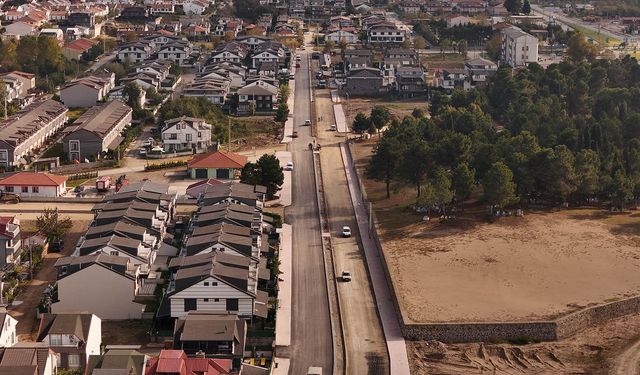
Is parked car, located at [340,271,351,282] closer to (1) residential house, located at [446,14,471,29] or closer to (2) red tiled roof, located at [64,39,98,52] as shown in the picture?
(2) red tiled roof, located at [64,39,98,52]

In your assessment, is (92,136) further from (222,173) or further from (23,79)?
(23,79)

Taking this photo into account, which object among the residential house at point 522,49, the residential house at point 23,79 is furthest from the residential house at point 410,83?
the residential house at point 23,79

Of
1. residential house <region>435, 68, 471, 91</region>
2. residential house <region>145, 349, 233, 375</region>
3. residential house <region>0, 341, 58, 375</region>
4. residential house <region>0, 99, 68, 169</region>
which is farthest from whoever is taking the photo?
residential house <region>435, 68, 471, 91</region>

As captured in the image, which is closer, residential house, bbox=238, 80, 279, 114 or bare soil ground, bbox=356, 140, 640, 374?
bare soil ground, bbox=356, 140, 640, 374

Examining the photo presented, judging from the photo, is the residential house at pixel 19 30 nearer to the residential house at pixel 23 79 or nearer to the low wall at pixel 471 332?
the residential house at pixel 23 79

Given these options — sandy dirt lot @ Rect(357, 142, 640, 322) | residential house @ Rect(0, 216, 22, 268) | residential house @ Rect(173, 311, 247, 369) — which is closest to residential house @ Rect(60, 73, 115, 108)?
sandy dirt lot @ Rect(357, 142, 640, 322)
